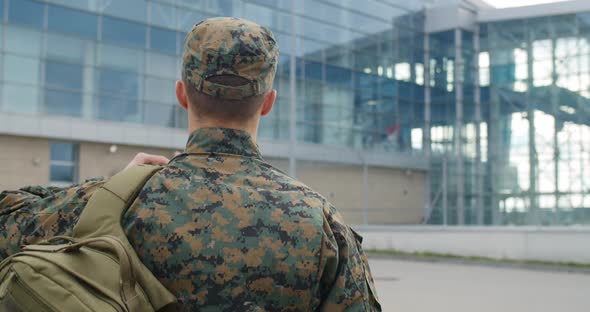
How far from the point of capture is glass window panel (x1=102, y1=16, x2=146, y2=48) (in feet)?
75.6

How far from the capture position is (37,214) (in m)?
1.79

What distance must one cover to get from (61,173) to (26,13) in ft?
16.1

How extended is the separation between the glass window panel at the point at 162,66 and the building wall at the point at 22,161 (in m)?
4.91

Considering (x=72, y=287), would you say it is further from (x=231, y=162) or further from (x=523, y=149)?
(x=523, y=149)

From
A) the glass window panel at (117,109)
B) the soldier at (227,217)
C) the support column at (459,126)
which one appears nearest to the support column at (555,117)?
the support column at (459,126)

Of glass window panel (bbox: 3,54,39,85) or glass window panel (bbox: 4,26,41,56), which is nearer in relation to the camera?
glass window panel (bbox: 3,54,39,85)

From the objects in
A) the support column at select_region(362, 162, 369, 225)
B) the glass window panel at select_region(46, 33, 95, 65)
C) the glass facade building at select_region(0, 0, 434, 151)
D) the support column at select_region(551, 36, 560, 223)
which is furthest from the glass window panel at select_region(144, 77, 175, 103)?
the support column at select_region(551, 36, 560, 223)

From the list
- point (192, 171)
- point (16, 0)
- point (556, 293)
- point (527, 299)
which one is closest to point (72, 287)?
point (192, 171)

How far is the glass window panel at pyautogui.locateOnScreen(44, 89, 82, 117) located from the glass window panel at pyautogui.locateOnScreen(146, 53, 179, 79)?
122 inches

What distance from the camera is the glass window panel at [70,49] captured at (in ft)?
71.0

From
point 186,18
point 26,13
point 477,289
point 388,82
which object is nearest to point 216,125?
point 477,289

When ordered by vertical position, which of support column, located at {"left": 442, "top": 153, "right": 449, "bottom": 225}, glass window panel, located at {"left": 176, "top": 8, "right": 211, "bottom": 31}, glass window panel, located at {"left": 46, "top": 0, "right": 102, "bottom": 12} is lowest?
support column, located at {"left": 442, "top": 153, "right": 449, "bottom": 225}

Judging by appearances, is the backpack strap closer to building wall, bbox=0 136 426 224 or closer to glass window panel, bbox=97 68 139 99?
building wall, bbox=0 136 426 224

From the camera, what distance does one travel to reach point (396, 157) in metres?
31.2
